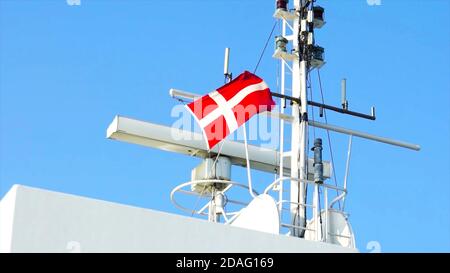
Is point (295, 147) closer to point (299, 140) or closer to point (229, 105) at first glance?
point (299, 140)

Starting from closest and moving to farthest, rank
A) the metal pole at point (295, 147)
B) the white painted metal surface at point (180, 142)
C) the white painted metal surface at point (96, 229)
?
1. the white painted metal surface at point (96, 229)
2. the metal pole at point (295, 147)
3. the white painted metal surface at point (180, 142)

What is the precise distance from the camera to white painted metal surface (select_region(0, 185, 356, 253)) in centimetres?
1084

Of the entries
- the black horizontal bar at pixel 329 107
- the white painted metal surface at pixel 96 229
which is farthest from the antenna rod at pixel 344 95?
the white painted metal surface at pixel 96 229

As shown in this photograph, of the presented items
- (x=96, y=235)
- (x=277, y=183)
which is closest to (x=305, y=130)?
(x=277, y=183)

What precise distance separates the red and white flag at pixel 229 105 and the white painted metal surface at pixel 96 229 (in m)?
3.19

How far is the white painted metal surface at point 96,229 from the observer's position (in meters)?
10.8

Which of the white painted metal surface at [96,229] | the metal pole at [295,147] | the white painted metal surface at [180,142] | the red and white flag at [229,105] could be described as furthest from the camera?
the white painted metal surface at [180,142]

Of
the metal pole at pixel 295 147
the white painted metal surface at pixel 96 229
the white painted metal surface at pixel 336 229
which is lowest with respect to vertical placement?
the white painted metal surface at pixel 96 229

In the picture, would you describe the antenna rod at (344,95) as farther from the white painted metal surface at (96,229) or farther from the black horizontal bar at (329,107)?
the white painted metal surface at (96,229)

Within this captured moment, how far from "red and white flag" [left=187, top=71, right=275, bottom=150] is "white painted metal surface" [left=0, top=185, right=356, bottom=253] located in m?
3.19

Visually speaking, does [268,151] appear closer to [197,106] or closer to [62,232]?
[197,106]
